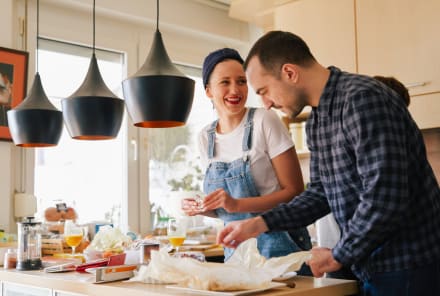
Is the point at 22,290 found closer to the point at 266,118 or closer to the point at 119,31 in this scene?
the point at 266,118

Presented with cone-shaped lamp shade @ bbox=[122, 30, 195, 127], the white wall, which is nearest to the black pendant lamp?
cone-shaped lamp shade @ bbox=[122, 30, 195, 127]

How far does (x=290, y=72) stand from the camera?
170 centimetres

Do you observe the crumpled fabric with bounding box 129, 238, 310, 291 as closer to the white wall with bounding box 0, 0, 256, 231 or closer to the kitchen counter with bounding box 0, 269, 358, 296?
the kitchen counter with bounding box 0, 269, 358, 296

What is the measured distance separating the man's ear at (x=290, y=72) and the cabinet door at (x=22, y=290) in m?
1.07

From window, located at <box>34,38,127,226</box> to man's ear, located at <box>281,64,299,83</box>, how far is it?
8.57 feet

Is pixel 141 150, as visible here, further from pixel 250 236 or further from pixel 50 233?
pixel 250 236

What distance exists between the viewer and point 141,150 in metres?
4.45

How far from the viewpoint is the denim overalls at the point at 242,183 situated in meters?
2.09

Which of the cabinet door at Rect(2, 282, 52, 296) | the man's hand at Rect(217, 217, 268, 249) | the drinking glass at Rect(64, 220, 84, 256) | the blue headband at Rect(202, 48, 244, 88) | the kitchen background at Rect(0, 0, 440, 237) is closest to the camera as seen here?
the man's hand at Rect(217, 217, 268, 249)

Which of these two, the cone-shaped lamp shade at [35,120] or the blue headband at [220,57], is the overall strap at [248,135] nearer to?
the blue headband at [220,57]

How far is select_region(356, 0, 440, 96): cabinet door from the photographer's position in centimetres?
340

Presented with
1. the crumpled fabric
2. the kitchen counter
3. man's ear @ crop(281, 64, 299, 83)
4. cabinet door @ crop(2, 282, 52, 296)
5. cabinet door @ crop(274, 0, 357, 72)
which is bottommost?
cabinet door @ crop(2, 282, 52, 296)

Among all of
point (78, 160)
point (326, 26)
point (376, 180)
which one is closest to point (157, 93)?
point (376, 180)

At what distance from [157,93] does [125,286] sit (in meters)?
0.65
